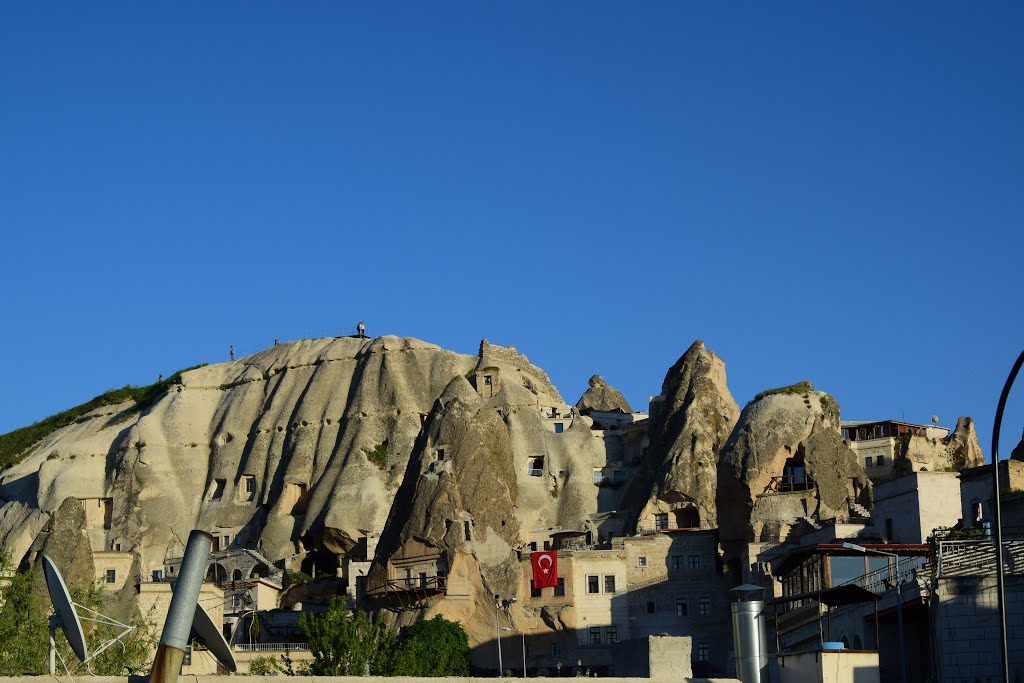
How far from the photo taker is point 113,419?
6516 inches

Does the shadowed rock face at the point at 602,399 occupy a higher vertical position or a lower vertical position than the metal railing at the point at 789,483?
higher

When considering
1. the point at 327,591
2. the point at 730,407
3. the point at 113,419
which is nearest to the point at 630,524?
the point at 730,407

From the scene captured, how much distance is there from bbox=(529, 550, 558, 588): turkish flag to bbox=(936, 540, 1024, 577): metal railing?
4500 cm

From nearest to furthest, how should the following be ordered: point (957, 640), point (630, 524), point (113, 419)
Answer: point (957, 640)
point (630, 524)
point (113, 419)

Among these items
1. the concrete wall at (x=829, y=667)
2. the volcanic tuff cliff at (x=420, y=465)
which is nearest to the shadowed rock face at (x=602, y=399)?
the volcanic tuff cliff at (x=420, y=465)

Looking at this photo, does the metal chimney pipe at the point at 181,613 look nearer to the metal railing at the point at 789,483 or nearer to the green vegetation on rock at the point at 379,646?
the green vegetation on rock at the point at 379,646

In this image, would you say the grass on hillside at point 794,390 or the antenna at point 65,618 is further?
the grass on hillside at point 794,390

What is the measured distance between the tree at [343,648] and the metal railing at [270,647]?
27.2ft

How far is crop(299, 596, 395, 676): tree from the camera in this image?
79.6m

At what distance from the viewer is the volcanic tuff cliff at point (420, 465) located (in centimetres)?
10262

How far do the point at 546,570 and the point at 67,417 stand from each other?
313 ft

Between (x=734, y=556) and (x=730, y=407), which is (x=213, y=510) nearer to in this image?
(x=730, y=407)

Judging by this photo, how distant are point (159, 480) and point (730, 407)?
54385 mm

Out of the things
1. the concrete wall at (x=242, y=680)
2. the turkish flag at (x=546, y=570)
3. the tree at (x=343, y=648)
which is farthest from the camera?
the turkish flag at (x=546, y=570)
